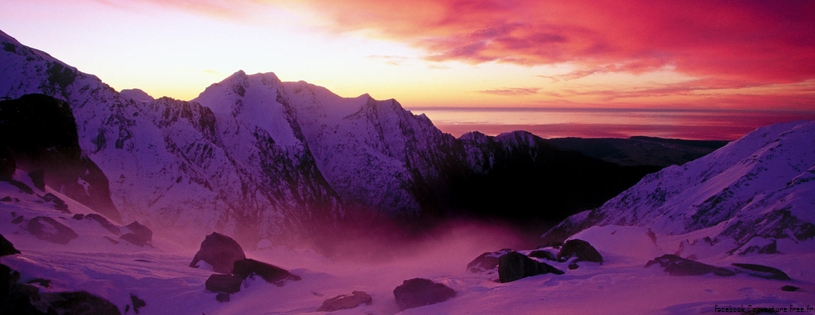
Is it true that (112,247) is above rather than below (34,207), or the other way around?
below

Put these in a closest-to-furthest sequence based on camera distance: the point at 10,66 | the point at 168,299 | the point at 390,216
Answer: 1. the point at 168,299
2. the point at 10,66
3. the point at 390,216

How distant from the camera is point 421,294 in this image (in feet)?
73.8

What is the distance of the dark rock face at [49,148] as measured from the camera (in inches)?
1548

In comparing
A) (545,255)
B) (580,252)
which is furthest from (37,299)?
(580,252)

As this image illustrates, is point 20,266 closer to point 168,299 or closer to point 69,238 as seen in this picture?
point 168,299

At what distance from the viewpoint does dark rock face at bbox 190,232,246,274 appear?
1261 inches

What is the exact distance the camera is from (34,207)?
103 ft

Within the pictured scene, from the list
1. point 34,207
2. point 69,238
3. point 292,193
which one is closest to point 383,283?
point 69,238

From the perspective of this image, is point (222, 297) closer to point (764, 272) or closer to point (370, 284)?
point (370, 284)

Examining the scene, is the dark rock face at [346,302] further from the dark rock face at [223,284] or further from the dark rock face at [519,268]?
the dark rock face at [519,268]

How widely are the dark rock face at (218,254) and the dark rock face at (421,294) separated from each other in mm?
14917

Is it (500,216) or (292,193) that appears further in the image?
(500,216)

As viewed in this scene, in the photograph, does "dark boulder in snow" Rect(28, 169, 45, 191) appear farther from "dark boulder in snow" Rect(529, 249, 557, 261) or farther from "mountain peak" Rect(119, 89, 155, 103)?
"mountain peak" Rect(119, 89, 155, 103)

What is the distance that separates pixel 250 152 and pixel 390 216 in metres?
Result: 45.2
